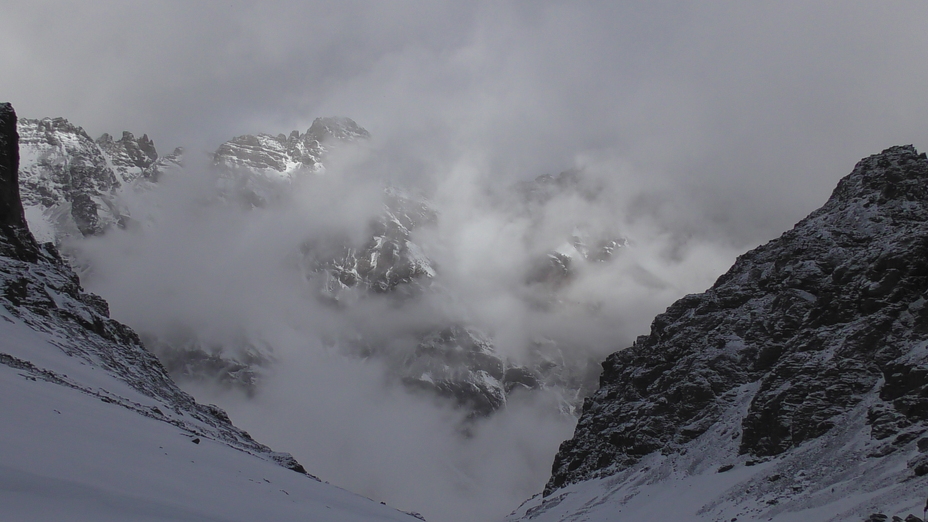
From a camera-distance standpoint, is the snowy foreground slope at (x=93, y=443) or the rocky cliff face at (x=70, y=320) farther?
the rocky cliff face at (x=70, y=320)

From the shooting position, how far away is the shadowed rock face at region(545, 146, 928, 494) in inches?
2264

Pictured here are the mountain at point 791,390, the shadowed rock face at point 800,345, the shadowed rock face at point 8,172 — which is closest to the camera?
the mountain at point 791,390

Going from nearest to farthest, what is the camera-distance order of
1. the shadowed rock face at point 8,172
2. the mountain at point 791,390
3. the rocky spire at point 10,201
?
the mountain at point 791,390, the rocky spire at point 10,201, the shadowed rock face at point 8,172

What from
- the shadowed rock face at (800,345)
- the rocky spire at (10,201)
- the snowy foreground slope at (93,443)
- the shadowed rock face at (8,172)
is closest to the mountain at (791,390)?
the shadowed rock face at (800,345)

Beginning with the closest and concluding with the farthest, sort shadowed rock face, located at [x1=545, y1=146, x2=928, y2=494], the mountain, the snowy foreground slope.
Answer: the snowy foreground slope, the mountain, shadowed rock face, located at [x1=545, y1=146, x2=928, y2=494]

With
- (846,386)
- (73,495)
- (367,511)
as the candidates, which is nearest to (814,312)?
(846,386)

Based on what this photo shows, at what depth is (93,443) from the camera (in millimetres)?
25500

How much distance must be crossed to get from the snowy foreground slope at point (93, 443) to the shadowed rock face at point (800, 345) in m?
40.0

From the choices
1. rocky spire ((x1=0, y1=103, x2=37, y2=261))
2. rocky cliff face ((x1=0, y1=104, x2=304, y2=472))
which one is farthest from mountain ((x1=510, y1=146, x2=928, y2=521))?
rocky spire ((x1=0, y1=103, x2=37, y2=261))

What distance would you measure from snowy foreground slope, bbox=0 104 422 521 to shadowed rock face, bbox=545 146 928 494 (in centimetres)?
4000

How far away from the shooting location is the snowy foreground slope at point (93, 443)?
17.6 metres

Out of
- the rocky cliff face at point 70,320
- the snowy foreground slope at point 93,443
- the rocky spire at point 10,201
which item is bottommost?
the snowy foreground slope at point 93,443

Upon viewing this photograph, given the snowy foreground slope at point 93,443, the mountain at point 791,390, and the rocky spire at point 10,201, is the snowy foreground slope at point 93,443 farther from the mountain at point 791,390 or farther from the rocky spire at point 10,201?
the mountain at point 791,390

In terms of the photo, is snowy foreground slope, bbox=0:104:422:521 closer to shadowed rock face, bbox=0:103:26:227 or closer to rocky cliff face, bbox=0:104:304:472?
rocky cliff face, bbox=0:104:304:472
